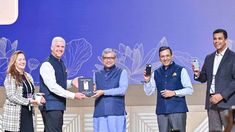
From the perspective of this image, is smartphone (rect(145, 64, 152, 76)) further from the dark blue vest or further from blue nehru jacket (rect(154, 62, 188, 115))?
the dark blue vest

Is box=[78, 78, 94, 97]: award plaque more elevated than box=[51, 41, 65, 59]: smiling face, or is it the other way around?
box=[51, 41, 65, 59]: smiling face

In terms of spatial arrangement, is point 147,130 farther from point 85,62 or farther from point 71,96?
point 71,96

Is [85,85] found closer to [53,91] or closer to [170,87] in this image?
[53,91]

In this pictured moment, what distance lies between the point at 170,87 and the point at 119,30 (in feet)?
3.77

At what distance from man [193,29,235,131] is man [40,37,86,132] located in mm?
1236

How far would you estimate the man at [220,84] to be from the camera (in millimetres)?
4762

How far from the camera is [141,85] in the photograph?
5.89 m

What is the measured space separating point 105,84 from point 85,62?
101cm

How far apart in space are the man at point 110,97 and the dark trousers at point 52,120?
36cm

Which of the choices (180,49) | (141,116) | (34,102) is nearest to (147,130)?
(141,116)

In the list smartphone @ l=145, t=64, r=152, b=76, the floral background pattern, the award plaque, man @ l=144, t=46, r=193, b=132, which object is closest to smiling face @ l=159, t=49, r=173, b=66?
man @ l=144, t=46, r=193, b=132

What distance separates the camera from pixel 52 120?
4734 mm

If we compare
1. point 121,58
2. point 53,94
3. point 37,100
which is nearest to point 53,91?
point 53,94

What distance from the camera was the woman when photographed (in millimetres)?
4637
